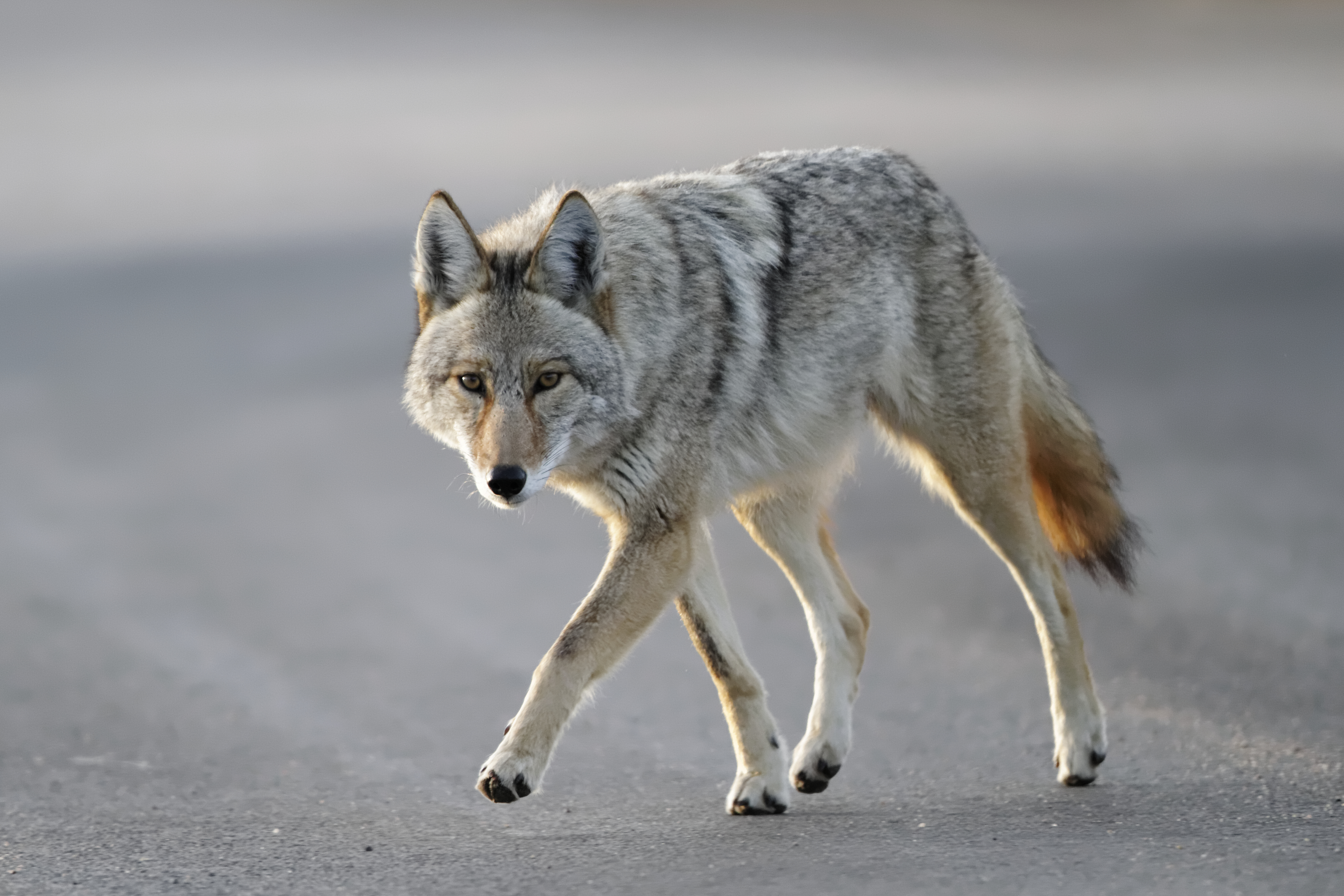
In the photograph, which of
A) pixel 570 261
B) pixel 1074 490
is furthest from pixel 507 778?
pixel 1074 490

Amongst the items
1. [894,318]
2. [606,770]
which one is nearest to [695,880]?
[606,770]

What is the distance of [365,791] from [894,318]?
2.53m

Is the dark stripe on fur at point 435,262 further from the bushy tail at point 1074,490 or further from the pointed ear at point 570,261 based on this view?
the bushy tail at point 1074,490

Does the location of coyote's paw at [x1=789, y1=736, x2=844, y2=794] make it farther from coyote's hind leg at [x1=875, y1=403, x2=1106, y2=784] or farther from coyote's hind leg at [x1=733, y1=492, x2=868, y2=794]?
coyote's hind leg at [x1=875, y1=403, x2=1106, y2=784]

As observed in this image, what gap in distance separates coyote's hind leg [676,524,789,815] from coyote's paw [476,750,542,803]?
998 millimetres

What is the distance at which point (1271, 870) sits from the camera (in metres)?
3.99

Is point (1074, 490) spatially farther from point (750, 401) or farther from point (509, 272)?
point (509, 272)

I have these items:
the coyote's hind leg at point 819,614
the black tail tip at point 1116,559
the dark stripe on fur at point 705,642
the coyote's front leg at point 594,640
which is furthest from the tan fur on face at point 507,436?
the black tail tip at point 1116,559

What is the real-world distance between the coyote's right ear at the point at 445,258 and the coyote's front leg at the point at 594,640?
870mm

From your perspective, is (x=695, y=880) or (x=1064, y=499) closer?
(x=695, y=880)

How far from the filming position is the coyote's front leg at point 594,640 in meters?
4.24

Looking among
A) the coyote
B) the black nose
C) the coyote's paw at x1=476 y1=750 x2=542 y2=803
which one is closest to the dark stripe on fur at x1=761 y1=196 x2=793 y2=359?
the coyote

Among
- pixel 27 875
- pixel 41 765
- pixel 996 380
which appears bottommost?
pixel 41 765

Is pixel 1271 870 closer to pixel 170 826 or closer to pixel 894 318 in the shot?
pixel 894 318
